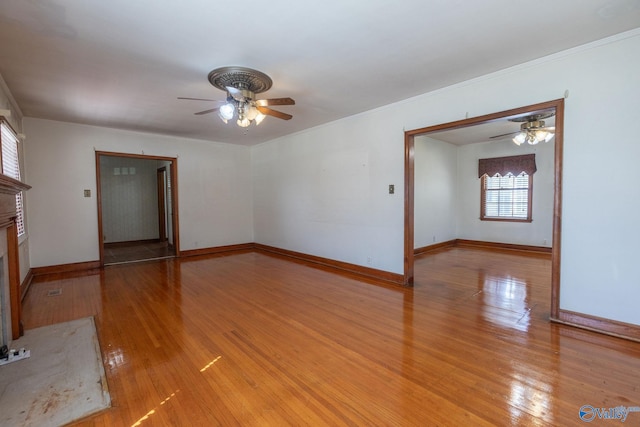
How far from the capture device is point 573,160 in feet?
9.55

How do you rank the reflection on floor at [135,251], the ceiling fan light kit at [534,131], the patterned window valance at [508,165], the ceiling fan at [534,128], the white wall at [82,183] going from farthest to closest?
the patterned window valance at [508,165]
the reflection on floor at [135,251]
the white wall at [82,183]
the ceiling fan light kit at [534,131]
the ceiling fan at [534,128]

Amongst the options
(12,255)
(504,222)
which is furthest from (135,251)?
(504,222)

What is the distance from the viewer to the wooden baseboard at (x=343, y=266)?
14.9 feet

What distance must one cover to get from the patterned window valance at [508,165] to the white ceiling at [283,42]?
173 inches

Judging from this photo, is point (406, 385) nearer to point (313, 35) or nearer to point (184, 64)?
point (313, 35)

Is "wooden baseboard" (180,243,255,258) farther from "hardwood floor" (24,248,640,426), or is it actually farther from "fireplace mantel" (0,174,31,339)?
"fireplace mantel" (0,174,31,339)

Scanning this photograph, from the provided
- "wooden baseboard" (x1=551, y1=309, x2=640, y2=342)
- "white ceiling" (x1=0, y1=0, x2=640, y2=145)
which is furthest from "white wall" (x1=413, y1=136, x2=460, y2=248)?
"wooden baseboard" (x1=551, y1=309, x2=640, y2=342)

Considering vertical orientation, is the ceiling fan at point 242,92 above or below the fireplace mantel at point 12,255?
above

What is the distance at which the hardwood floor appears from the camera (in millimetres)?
1825

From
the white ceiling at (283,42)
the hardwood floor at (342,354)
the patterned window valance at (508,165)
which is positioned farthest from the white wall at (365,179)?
the patterned window valance at (508,165)

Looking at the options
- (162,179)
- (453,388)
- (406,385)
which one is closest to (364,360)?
(406,385)

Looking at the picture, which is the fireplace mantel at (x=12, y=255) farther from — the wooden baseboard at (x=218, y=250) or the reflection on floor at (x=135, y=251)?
the wooden baseboard at (x=218, y=250)

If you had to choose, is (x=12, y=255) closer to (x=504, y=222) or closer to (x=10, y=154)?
(x=10, y=154)

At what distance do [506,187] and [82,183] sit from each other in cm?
906
